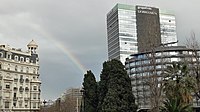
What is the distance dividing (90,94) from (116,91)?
9.64 meters

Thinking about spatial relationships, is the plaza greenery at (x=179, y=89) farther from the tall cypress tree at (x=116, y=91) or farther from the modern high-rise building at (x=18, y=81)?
the modern high-rise building at (x=18, y=81)

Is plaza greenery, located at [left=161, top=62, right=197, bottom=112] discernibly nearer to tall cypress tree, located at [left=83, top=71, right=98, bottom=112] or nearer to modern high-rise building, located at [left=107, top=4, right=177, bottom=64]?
tall cypress tree, located at [left=83, top=71, right=98, bottom=112]

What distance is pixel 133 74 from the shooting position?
114 m

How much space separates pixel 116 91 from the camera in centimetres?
3988

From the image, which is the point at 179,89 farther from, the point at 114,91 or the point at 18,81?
the point at 18,81

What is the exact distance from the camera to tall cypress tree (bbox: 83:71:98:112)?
156 feet

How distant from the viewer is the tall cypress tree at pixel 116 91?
39.2 metres

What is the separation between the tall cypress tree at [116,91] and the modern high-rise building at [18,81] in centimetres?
4493

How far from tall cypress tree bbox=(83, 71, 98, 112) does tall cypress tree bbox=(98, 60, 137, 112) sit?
155 inches

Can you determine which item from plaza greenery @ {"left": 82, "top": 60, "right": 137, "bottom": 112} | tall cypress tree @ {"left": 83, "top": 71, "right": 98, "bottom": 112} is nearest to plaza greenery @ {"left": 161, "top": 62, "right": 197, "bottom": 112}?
plaza greenery @ {"left": 82, "top": 60, "right": 137, "bottom": 112}

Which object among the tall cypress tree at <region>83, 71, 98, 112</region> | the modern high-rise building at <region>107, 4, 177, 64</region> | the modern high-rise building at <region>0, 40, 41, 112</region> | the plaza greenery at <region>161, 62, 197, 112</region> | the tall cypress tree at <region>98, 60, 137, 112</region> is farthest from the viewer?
the modern high-rise building at <region>107, 4, 177, 64</region>

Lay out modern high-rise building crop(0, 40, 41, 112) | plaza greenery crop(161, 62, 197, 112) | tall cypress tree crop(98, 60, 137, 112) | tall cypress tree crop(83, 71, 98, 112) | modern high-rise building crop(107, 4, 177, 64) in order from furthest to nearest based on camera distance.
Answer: modern high-rise building crop(107, 4, 177, 64) → modern high-rise building crop(0, 40, 41, 112) → tall cypress tree crop(83, 71, 98, 112) → tall cypress tree crop(98, 60, 137, 112) → plaza greenery crop(161, 62, 197, 112)

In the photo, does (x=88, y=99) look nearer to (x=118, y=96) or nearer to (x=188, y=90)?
(x=118, y=96)

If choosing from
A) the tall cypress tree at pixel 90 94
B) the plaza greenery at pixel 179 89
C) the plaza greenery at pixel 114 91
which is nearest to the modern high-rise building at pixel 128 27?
the tall cypress tree at pixel 90 94
